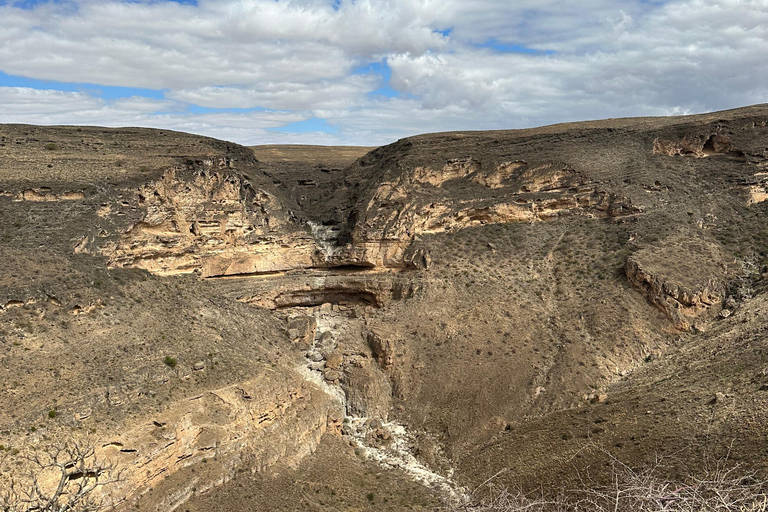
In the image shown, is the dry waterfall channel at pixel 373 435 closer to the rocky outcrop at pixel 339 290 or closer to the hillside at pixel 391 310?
the hillside at pixel 391 310

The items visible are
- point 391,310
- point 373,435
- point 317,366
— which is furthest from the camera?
point 391,310

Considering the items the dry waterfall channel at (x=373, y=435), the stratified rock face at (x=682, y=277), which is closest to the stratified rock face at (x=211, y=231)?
the dry waterfall channel at (x=373, y=435)

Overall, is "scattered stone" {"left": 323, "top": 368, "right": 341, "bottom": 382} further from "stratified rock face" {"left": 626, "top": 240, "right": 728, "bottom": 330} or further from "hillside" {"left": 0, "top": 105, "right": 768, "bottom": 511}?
"stratified rock face" {"left": 626, "top": 240, "right": 728, "bottom": 330}

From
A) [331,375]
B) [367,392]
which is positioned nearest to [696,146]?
[367,392]

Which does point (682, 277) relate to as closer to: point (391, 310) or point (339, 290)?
point (391, 310)

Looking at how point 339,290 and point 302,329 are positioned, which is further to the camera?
point 339,290

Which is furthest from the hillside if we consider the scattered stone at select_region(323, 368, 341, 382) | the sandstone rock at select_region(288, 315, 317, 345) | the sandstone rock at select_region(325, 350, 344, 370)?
the sandstone rock at select_region(325, 350, 344, 370)

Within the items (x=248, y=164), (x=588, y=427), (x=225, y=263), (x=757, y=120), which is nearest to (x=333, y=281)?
(x=225, y=263)
